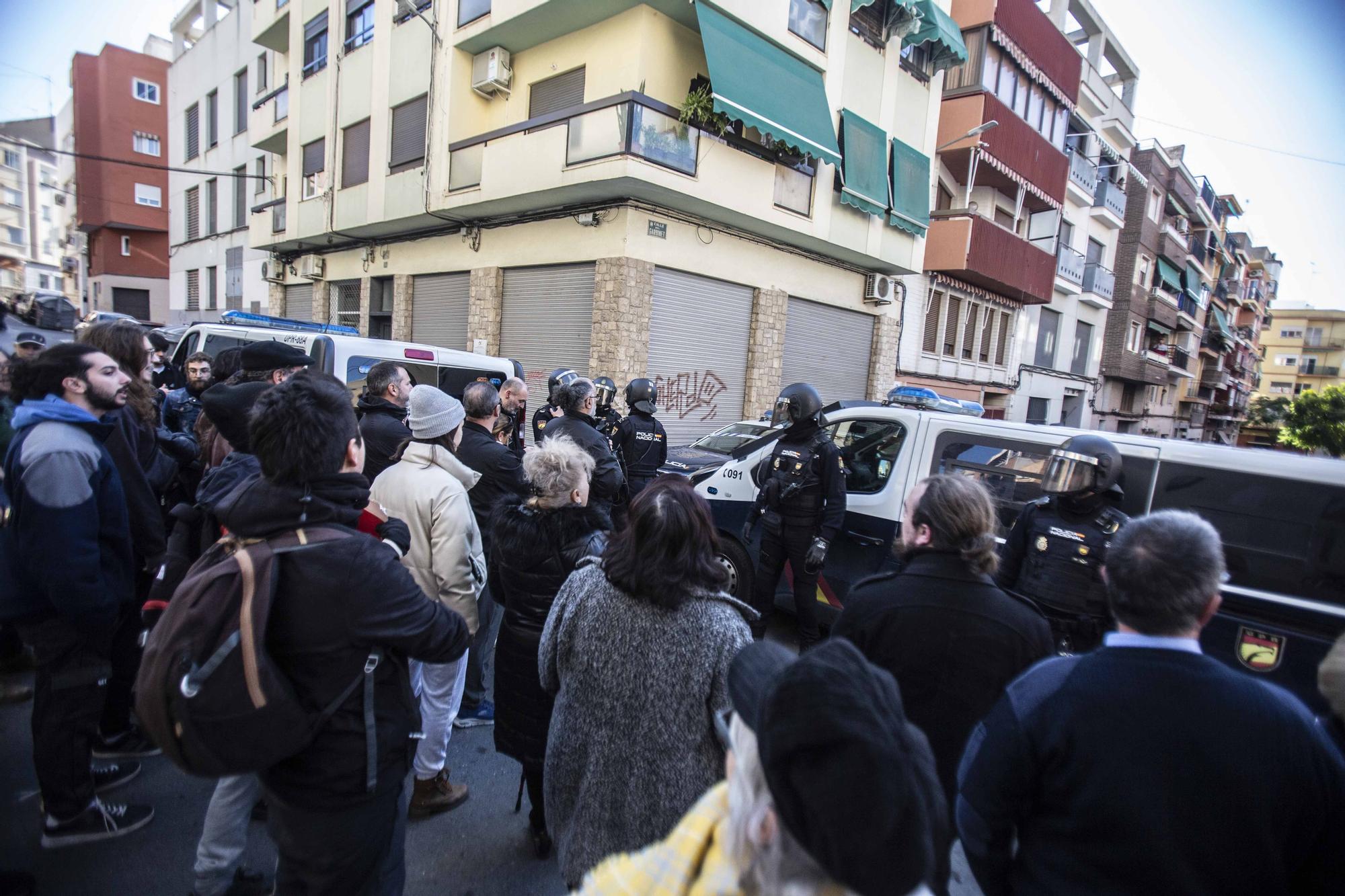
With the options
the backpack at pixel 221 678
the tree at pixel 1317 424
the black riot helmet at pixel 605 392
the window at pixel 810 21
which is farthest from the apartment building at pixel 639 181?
the tree at pixel 1317 424

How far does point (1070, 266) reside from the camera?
67.6 ft

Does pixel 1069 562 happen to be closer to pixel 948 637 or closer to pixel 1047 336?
pixel 948 637

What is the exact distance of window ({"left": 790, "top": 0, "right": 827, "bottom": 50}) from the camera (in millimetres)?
10703

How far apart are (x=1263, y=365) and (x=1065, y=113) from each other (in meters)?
75.6

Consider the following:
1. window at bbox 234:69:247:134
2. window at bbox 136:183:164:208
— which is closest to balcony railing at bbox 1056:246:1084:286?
window at bbox 234:69:247:134

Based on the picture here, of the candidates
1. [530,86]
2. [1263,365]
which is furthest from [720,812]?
[1263,365]

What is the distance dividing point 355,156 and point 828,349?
38.5ft

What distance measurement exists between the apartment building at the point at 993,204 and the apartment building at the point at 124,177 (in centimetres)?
3078

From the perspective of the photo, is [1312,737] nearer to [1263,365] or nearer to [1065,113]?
[1065,113]

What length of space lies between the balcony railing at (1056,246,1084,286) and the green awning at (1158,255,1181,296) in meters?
9.47

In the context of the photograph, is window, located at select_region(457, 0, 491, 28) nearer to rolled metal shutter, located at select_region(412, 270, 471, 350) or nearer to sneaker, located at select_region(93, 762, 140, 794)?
rolled metal shutter, located at select_region(412, 270, 471, 350)

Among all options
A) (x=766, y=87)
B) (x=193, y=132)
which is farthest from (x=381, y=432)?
(x=193, y=132)

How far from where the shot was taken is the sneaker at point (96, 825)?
2424 millimetres

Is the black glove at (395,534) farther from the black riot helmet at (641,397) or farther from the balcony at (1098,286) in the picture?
the balcony at (1098,286)
